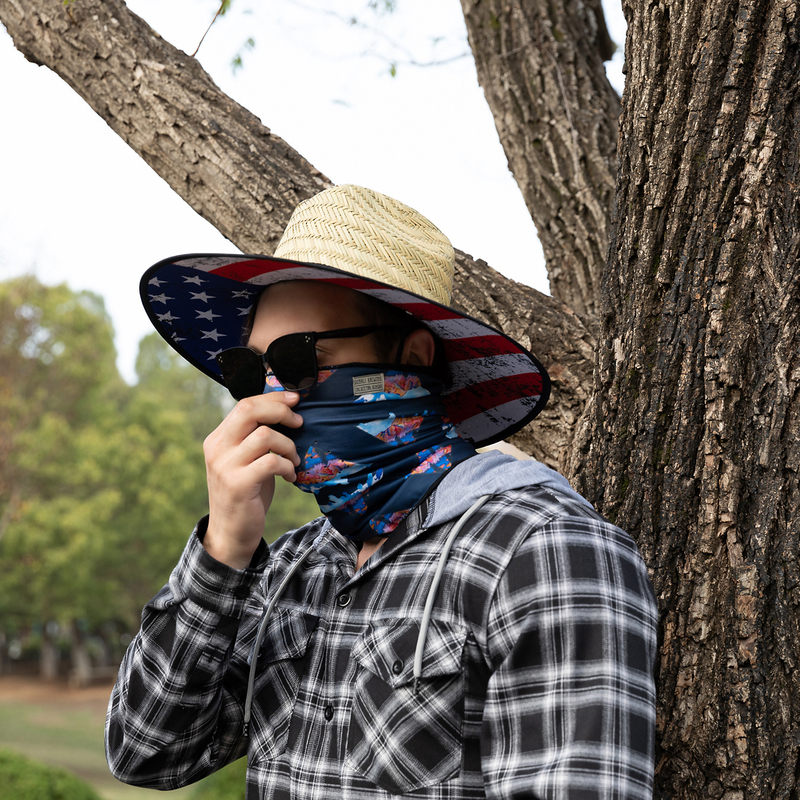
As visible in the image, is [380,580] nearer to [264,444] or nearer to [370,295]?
[264,444]

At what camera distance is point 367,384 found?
73.0 inches

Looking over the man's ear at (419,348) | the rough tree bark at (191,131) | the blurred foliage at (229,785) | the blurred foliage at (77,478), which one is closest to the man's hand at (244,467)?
the man's ear at (419,348)

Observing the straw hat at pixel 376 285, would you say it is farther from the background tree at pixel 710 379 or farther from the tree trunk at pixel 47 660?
the tree trunk at pixel 47 660

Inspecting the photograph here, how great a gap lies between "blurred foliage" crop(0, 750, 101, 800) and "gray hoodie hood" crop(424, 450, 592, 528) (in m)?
8.50

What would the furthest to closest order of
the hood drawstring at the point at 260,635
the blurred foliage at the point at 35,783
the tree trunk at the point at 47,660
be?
the tree trunk at the point at 47,660, the blurred foliage at the point at 35,783, the hood drawstring at the point at 260,635

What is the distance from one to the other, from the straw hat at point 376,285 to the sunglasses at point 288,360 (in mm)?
125

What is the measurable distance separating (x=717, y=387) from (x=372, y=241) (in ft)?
3.01

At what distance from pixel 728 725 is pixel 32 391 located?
29.7m

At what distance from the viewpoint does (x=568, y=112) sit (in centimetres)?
353

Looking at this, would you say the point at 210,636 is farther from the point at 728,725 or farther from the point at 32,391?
the point at 32,391

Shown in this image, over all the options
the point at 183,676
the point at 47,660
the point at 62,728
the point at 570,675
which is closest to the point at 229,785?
the point at 183,676

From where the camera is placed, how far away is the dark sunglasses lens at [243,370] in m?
1.91

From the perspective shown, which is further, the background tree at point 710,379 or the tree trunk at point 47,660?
the tree trunk at point 47,660

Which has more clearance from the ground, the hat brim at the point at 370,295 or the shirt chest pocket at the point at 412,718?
the hat brim at the point at 370,295
